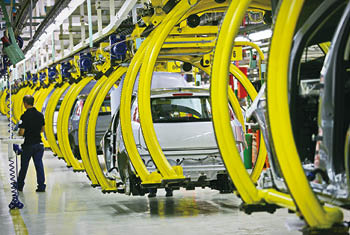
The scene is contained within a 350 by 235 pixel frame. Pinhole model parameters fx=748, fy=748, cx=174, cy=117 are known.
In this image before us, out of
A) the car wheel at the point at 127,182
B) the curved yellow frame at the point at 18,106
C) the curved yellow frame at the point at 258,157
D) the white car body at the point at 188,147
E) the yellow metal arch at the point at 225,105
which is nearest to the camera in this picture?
the yellow metal arch at the point at 225,105

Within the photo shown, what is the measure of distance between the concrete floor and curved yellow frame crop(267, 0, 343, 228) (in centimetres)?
403

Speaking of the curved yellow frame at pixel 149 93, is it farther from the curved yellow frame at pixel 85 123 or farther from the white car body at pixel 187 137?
the curved yellow frame at pixel 85 123

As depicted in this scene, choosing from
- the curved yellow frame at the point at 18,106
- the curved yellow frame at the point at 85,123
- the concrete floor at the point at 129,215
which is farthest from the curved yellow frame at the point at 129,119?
the curved yellow frame at the point at 18,106

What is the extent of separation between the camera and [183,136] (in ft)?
31.8

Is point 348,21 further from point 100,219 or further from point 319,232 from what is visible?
point 100,219

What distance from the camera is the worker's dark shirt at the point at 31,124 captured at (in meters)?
13.3

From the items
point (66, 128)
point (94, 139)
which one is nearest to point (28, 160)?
point (66, 128)

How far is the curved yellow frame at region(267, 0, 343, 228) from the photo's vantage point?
13.6ft

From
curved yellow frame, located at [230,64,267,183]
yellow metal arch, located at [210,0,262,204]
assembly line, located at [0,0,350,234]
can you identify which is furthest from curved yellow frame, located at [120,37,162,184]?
yellow metal arch, located at [210,0,262,204]

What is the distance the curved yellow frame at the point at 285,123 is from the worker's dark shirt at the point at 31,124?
31.4ft

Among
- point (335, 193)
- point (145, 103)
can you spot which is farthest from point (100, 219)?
point (335, 193)

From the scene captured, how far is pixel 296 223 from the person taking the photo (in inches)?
171

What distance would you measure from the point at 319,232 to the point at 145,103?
4469 mm

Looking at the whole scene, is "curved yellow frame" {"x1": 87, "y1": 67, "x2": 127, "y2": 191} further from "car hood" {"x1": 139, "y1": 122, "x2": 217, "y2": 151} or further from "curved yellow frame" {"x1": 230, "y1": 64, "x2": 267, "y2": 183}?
"curved yellow frame" {"x1": 230, "y1": 64, "x2": 267, "y2": 183}
